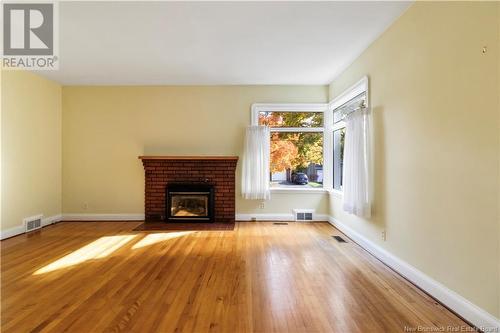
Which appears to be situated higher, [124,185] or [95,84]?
[95,84]

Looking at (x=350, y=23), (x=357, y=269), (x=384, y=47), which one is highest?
(x=350, y=23)

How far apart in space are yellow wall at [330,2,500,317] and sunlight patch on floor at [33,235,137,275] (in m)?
3.53

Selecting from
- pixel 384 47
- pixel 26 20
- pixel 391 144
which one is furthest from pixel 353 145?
A: pixel 26 20

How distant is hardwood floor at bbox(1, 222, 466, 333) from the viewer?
187cm

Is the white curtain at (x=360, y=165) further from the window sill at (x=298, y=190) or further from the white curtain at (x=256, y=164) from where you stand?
the white curtain at (x=256, y=164)

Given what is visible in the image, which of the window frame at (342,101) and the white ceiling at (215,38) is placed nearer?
the white ceiling at (215,38)

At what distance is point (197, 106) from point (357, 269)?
408 cm

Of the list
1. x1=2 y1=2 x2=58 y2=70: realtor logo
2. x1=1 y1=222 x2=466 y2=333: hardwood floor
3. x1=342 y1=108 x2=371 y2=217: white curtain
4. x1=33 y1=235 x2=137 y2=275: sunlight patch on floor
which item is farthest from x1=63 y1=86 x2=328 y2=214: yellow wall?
x1=342 y1=108 x2=371 y2=217: white curtain

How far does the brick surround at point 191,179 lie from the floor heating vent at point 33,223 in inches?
69.2

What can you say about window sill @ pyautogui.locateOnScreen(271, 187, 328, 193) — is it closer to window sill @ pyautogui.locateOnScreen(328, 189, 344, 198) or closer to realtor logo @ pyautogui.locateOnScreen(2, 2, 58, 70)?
window sill @ pyautogui.locateOnScreen(328, 189, 344, 198)

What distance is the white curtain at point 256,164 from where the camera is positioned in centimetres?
507

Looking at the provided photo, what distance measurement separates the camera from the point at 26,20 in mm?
2861

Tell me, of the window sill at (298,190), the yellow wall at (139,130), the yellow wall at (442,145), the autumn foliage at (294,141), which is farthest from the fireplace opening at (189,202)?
the yellow wall at (442,145)

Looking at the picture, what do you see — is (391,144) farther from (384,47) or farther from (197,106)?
(197,106)
